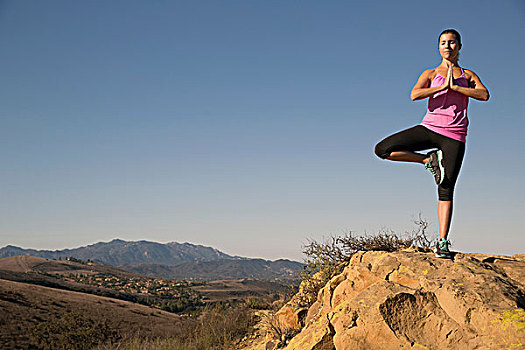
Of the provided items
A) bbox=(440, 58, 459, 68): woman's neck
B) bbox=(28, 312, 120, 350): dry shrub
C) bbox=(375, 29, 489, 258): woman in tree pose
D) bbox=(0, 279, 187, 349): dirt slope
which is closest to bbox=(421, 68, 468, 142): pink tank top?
bbox=(375, 29, 489, 258): woman in tree pose

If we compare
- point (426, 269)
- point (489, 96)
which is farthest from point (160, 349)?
point (489, 96)

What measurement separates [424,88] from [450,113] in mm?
482

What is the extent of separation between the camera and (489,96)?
201 inches

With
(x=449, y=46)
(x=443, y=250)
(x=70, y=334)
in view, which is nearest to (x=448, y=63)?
(x=449, y=46)

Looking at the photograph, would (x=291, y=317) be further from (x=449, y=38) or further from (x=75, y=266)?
(x=75, y=266)

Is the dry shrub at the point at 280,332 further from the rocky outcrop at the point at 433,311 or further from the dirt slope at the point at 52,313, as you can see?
the dirt slope at the point at 52,313

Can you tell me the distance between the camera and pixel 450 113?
5.18 metres

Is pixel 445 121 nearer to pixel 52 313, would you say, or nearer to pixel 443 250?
pixel 443 250

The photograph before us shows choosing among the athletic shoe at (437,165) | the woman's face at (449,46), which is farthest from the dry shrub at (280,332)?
the woman's face at (449,46)

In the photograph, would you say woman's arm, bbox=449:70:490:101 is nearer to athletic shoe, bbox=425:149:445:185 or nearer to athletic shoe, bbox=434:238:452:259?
athletic shoe, bbox=425:149:445:185

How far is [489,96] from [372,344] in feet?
11.3

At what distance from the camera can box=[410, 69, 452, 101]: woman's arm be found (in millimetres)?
5121

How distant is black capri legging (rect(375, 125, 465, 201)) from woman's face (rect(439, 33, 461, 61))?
1.01 m

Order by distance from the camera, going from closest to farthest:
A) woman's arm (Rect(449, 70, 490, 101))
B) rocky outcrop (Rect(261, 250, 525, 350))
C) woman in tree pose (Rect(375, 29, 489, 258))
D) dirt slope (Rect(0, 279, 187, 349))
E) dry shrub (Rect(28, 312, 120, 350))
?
rocky outcrop (Rect(261, 250, 525, 350)), woman's arm (Rect(449, 70, 490, 101)), woman in tree pose (Rect(375, 29, 489, 258)), dry shrub (Rect(28, 312, 120, 350)), dirt slope (Rect(0, 279, 187, 349))
